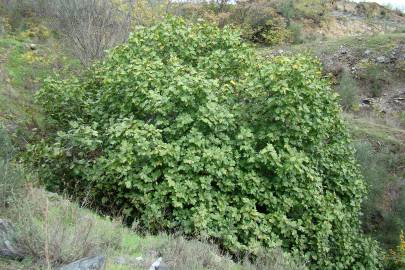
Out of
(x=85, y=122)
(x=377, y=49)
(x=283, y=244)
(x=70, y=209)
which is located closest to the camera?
(x=70, y=209)

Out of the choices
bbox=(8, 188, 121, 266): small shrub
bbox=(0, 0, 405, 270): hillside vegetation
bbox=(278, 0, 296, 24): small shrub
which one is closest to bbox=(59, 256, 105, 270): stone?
bbox=(8, 188, 121, 266): small shrub

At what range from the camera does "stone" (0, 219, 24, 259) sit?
406 cm

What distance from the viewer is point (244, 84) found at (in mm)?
8039

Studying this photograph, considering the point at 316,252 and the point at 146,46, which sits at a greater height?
the point at 146,46

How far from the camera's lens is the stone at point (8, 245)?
4062 millimetres

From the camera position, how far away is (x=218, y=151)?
6.88m

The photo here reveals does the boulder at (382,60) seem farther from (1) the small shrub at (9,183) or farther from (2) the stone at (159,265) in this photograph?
(2) the stone at (159,265)

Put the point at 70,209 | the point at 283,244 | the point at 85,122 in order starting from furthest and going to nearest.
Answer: the point at 85,122 → the point at 283,244 → the point at 70,209

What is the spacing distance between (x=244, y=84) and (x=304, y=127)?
132cm

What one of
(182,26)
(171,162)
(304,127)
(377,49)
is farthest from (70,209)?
(377,49)

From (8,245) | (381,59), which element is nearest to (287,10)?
(381,59)

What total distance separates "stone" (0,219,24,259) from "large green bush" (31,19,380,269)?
2406 mm

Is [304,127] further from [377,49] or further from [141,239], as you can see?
[377,49]

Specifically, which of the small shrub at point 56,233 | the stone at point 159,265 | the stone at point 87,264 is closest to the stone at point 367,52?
the small shrub at point 56,233
